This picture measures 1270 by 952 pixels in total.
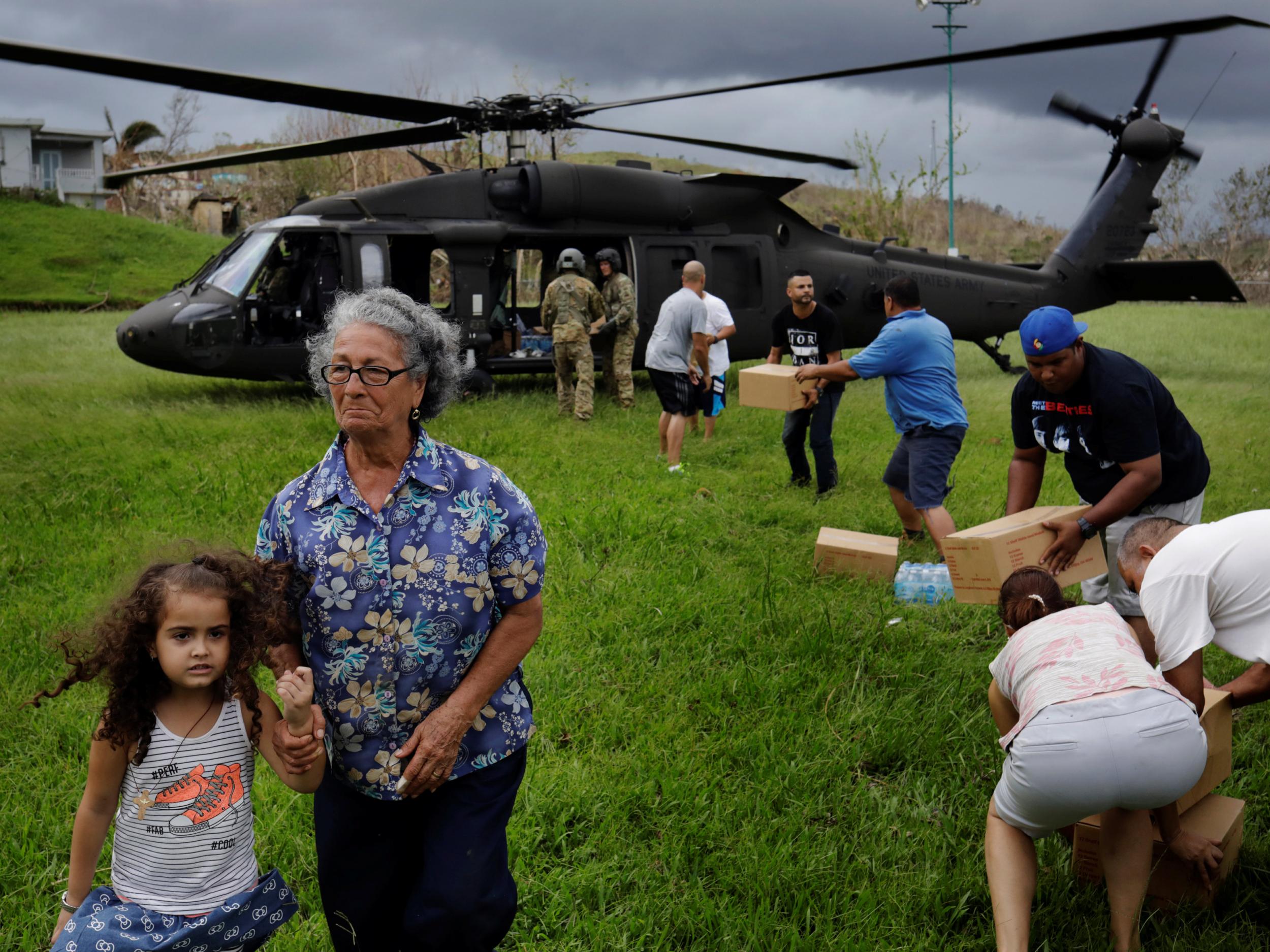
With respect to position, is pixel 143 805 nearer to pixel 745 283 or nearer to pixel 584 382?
pixel 584 382

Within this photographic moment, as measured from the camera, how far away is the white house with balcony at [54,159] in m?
51.1

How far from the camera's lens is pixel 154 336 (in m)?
11.5

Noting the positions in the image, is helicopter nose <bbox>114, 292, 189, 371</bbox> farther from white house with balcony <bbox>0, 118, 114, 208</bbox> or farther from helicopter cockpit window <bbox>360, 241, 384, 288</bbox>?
white house with balcony <bbox>0, 118, 114, 208</bbox>

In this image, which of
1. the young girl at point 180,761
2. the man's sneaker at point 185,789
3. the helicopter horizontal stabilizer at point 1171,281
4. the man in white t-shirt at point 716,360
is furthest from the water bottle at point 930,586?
the helicopter horizontal stabilizer at point 1171,281

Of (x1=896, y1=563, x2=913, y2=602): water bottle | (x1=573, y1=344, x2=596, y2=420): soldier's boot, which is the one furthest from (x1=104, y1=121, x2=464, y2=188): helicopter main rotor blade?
Answer: (x1=896, y1=563, x2=913, y2=602): water bottle

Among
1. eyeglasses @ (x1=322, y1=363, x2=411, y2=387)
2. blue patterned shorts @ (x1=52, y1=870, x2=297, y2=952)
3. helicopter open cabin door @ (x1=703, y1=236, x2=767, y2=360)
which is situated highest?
helicopter open cabin door @ (x1=703, y1=236, x2=767, y2=360)

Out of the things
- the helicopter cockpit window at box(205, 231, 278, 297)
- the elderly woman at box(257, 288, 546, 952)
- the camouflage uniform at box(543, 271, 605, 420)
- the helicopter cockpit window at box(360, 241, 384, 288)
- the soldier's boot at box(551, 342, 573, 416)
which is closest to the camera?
the elderly woman at box(257, 288, 546, 952)

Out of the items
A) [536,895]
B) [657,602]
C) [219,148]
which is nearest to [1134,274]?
[657,602]

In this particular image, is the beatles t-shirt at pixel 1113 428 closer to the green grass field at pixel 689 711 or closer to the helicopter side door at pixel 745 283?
the green grass field at pixel 689 711

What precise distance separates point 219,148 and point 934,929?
6318 centimetres

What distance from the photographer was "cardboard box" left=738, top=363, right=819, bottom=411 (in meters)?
7.68

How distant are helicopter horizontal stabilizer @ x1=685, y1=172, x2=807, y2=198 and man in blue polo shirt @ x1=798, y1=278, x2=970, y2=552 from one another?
713 centimetres

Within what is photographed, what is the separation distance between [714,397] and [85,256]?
28.8 metres

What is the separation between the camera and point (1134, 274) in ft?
53.0
